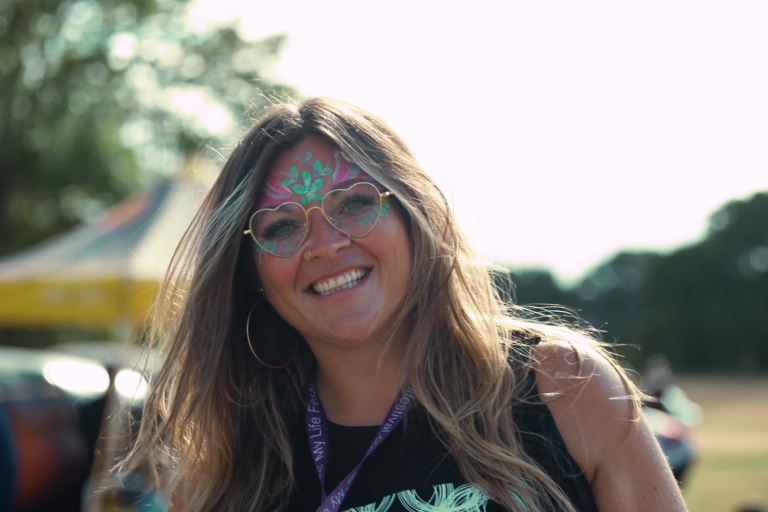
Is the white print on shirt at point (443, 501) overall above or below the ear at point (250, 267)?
below

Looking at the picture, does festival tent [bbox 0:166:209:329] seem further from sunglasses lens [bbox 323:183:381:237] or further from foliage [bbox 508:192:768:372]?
foliage [bbox 508:192:768:372]

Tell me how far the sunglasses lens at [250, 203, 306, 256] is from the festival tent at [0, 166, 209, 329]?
4.41 m

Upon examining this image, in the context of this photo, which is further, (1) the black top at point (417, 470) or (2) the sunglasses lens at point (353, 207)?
(2) the sunglasses lens at point (353, 207)

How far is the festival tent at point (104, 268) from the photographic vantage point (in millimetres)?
6641

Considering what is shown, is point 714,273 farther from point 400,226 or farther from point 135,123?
point 400,226

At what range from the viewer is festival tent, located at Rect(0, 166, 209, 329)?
261 inches

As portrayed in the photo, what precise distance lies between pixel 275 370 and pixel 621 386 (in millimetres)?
1025

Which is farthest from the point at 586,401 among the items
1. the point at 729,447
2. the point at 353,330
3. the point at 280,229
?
the point at 729,447

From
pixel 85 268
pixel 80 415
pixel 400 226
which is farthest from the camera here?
pixel 85 268

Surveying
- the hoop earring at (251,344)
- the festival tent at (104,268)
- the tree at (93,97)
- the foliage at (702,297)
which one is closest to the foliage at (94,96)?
the tree at (93,97)

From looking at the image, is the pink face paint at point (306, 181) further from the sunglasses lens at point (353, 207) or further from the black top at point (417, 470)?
the black top at point (417, 470)

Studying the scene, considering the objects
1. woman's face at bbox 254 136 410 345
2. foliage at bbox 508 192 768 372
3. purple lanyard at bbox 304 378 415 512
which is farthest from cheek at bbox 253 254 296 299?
foliage at bbox 508 192 768 372

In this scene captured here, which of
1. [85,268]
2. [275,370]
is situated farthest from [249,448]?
[85,268]

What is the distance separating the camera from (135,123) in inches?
822
